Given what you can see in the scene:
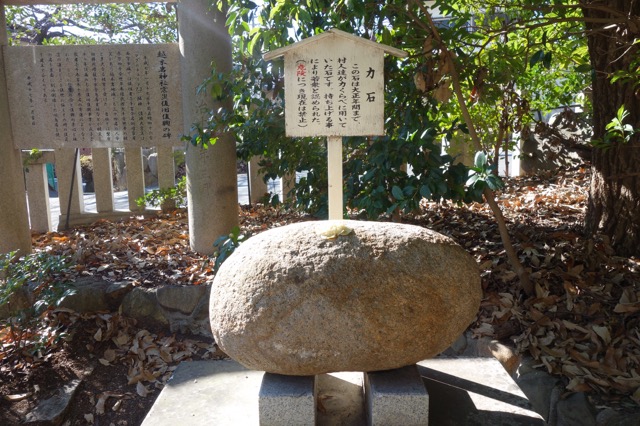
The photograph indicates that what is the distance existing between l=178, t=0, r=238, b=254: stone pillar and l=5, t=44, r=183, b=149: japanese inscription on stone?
29 cm

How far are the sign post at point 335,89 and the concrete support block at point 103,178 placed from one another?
4.39m

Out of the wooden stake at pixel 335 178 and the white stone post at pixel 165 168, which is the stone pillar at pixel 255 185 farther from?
the wooden stake at pixel 335 178

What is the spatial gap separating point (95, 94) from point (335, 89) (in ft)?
11.3

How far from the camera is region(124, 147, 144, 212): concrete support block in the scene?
6703 mm

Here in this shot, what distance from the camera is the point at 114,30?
26.7 ft

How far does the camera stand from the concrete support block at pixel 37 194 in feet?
20.9

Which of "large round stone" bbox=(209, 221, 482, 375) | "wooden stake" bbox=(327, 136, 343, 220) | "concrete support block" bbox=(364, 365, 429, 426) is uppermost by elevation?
"wooden stake" bbox=(327, 136, 343, 220)

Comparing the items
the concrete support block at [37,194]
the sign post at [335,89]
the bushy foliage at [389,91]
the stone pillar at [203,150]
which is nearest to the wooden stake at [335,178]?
the sign post at [335,89]

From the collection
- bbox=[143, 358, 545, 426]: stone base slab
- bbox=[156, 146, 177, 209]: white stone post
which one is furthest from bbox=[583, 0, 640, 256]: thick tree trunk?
bbox=[156, 146, 177, 209]: white stone post

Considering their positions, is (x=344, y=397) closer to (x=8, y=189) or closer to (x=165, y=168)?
(x=8, y=189)

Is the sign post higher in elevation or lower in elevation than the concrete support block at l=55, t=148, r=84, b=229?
higher

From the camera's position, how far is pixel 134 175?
6.78 m

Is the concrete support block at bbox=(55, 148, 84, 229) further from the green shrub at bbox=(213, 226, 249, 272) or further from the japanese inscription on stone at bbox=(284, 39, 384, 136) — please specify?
the japanese inscription on stone at bbox=(284, 39, 384, 136)

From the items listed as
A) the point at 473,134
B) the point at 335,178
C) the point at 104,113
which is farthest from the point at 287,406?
the point at 104,113
